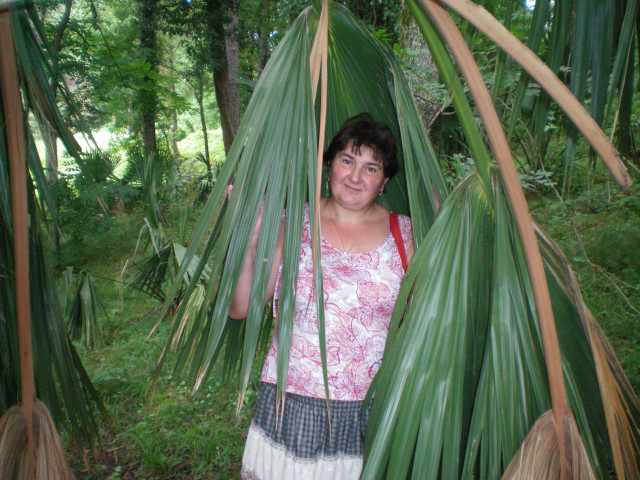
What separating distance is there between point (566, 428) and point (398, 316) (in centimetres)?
31

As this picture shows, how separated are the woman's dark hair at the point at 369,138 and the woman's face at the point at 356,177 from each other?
13 millimetres

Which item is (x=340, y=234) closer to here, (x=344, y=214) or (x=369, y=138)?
(x=344, y=214)

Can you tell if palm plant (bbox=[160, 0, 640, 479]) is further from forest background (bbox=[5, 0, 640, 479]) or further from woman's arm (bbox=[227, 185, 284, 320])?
woman's arm (bbox=[227, 185, 284, 320])

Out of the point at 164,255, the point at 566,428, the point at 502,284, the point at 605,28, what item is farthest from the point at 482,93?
the point at 164,255

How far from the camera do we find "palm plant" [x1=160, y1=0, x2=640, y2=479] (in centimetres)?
72

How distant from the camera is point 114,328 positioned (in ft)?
14.0

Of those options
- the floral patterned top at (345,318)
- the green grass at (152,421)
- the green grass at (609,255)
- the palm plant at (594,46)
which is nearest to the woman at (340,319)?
the floral patterned top at (345,318)

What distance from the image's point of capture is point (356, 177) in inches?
52.7

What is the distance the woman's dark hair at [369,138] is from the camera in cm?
133

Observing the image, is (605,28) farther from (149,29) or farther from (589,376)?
(149,29)

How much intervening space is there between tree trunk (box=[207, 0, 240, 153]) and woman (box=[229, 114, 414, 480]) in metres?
6.03

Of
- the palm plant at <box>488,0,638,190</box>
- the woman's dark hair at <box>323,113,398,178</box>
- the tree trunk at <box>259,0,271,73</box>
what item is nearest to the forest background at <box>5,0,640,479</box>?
the palm plant at <box>488,0,638,190</box>

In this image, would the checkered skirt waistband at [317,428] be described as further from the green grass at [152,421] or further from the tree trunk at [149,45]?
the tree trunk at [149,45]

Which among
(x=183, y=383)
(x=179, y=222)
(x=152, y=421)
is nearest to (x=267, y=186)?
(x=152, y=421)
